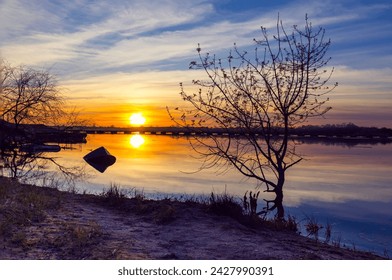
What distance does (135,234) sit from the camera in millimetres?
8047

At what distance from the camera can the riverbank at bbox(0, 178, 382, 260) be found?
6.87 metres

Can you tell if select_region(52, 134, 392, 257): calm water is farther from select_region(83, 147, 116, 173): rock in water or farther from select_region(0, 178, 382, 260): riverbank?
select_region(0, 178, 382, 260): riverbank

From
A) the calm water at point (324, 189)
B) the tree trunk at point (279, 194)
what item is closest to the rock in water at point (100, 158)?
the calm water at point (324, 189)

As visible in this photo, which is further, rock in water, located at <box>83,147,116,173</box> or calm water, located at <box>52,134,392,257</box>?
rock in water, located at <box>83,147,116,173</box>

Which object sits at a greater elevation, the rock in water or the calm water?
the rock in water

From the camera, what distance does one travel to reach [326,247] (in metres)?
8.42

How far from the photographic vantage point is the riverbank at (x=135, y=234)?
6867 mm

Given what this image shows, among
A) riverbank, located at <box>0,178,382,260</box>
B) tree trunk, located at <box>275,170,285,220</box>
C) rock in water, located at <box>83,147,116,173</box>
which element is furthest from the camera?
rock in water, located at <box>83,147,116,173</box>

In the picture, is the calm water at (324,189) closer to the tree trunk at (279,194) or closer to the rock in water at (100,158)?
the tree trunk at (279,194)

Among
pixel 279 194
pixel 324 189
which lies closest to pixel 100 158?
pixel 324 189

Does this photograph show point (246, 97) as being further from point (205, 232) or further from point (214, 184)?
point (214, 184)

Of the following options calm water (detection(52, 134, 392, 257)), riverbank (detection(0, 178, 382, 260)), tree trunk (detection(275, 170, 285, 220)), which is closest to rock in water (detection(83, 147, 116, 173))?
calm water (detection(52, 134, 392, 257))
